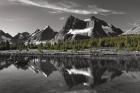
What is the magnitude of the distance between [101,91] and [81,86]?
26.5ft

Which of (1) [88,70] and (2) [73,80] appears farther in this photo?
(1) [88,70]

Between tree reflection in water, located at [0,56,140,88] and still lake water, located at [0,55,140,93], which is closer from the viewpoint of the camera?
still lake water, located at [0,55,140,93]

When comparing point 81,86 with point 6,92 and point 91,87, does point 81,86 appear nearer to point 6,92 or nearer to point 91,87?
point 91,87

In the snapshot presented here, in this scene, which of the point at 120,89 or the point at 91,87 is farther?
the point at 91,87

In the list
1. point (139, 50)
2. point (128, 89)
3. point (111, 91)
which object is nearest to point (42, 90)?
point (111, 91)

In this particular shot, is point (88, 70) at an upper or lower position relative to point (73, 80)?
upper

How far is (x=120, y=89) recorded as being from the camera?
164 ft

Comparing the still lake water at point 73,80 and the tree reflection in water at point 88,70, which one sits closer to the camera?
the still lake water at point 73,80

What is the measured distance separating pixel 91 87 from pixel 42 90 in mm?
11167

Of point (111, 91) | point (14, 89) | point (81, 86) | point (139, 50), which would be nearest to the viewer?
point (111, 91)

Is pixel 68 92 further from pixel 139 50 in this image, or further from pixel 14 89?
pixel 139 50

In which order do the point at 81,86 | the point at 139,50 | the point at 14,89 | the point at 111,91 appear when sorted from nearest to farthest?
the point at 111,91, the point at 14,89, the point at 81,86, the point at 139,50

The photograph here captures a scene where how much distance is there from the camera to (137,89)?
49.5 m

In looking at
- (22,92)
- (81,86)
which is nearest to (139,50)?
(81,86)
